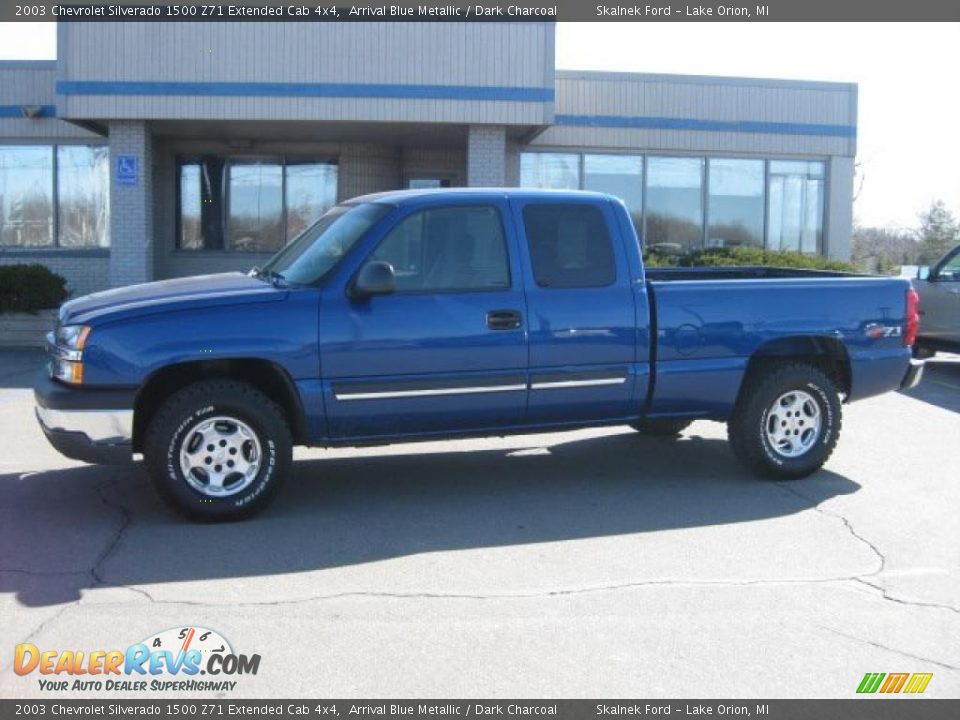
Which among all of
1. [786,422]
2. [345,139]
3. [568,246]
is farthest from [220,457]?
[345,139]

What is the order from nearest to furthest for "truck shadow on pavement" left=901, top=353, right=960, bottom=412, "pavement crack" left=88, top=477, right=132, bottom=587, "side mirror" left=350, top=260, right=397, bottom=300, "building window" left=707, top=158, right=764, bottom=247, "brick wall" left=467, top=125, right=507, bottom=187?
"pavement crack" left=88, top=477, right=132, bottom=587 → "side mirror" left=350, top=260, right=397, bottom=300 → "truck shadow on pavement" left=901, top=353, right=960, bottom=412 → "brick wall" left=467, top=125, right=507, bottom=187 → "building window" left=707, top=158, right=764, bottom=247

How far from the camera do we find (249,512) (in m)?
6.58

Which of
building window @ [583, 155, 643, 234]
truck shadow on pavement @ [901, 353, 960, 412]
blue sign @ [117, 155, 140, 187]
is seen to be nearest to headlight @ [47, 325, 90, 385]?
truck shadow on pavement @ [901, 353, 960, 412]

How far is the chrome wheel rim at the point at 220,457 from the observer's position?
647cm

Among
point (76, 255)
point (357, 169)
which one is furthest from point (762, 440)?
point (76, 255)

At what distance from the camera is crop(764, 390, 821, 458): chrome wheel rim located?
770 cm

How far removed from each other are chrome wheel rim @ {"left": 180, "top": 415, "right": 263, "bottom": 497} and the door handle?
1.61 metres

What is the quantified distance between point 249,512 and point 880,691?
3.74 meters

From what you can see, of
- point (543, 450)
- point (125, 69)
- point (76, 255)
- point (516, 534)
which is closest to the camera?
point (516, 534)

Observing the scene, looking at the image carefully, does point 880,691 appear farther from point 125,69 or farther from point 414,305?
point 125,69

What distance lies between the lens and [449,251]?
6.98 meters

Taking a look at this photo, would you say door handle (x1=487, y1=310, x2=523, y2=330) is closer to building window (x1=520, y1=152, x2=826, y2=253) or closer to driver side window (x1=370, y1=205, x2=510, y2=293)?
driver side window (x1=370, y1=205, x2=510, y2=293)

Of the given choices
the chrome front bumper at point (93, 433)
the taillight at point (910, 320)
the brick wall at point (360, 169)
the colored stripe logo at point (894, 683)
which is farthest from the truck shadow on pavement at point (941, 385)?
the brick wall at point (360, 169)

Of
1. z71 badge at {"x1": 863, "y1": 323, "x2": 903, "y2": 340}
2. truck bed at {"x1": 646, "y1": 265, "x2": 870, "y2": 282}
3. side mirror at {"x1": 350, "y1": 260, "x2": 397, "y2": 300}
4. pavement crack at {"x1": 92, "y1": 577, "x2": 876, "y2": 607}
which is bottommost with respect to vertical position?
pavement crack at {"x1": 92, "y1": 577, "x2": 876, "y2": 607}
